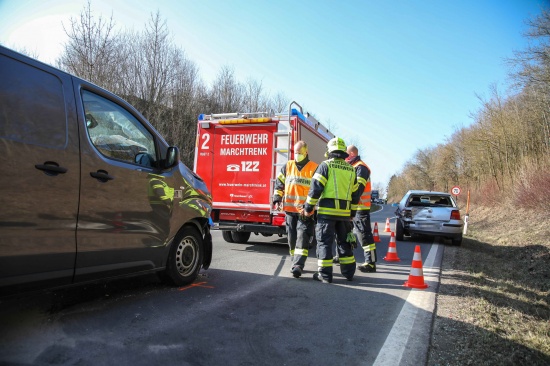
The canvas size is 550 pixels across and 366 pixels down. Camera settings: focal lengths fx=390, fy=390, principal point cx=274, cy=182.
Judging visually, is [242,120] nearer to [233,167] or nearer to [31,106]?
[233,167]

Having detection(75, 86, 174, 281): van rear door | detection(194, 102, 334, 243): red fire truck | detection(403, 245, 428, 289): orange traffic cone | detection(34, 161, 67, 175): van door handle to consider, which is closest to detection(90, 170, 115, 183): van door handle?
detection(75, 86, 174, 281): van rear door

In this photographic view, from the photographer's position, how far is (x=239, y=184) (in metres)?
8.30

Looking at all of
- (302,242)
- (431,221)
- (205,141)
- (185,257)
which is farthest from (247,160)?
(431,221)

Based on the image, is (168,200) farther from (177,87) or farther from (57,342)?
(177,87)

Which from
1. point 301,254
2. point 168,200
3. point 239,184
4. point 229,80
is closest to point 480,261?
point 301,254

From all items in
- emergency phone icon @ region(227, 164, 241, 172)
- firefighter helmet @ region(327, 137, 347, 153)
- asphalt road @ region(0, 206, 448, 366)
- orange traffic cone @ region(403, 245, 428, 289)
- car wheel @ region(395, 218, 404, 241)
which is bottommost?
asphalt road @ region(0, 206, 448, 366)

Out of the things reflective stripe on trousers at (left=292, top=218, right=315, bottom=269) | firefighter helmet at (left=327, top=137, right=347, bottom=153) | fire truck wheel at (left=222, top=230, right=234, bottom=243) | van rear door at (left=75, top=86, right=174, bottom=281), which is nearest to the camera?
van rear door at (left=75, top=86, right=174, bottom=281)

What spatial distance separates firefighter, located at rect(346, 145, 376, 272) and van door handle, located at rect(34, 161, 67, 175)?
431 cm

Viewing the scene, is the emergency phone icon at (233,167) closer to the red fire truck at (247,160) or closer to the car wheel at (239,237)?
the red fire truck at (247,160)

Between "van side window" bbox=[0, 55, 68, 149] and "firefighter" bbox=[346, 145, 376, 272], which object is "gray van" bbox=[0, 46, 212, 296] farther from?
"firefighter" bbox=[346, 145, 376, 272]

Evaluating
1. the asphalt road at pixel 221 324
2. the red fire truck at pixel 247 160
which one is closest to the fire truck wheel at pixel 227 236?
the red fire truck at pixel 247 160

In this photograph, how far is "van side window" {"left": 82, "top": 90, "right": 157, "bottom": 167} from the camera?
354cm

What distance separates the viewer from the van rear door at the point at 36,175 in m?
2.72

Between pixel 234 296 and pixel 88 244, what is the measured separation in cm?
182
